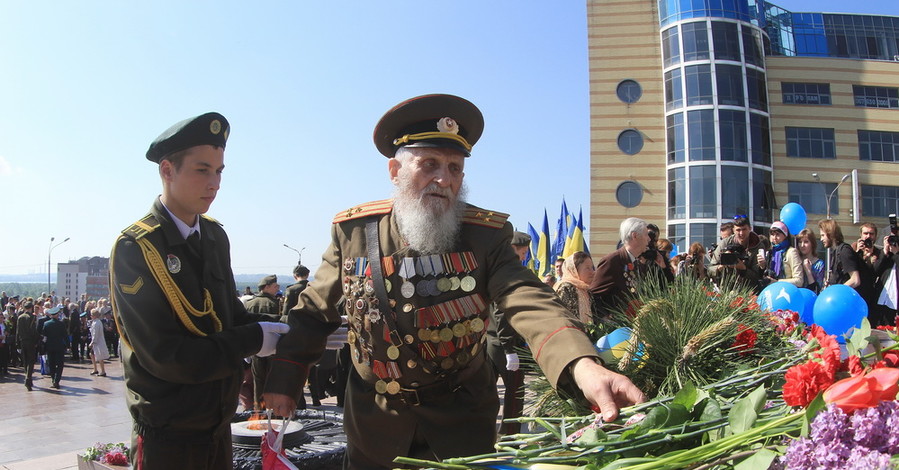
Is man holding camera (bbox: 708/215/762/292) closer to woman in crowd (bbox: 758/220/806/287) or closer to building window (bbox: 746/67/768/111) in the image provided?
woman in crowd (bbox: 758/220/806/287)

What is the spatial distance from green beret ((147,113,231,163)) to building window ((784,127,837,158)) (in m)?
39.6

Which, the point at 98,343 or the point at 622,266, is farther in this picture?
the point at 98,343

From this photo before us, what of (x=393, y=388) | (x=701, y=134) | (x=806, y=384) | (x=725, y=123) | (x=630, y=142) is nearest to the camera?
(x=806, y=384)

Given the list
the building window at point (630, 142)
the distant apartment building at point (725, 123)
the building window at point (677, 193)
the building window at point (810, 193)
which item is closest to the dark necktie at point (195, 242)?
the distant apartment building at point (725, 123)

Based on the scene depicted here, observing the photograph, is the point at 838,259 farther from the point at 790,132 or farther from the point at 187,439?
the point at 790,132

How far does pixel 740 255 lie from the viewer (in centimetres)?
684

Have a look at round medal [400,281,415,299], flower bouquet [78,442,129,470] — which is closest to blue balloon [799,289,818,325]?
round medal [400,281,415,299]

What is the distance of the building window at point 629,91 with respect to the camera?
121ft

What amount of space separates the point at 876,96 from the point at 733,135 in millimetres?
9998

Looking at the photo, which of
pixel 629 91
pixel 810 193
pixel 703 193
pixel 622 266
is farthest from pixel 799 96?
pixel 622 266

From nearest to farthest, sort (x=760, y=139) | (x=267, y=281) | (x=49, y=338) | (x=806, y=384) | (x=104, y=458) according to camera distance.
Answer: (x=806, y=384) < (x=104, y=458) < (x=267, y=281) < (x=49, y=338) < (x=760, y=139)

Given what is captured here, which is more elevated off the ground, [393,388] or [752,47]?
[752,47]

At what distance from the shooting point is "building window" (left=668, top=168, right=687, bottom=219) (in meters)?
35.1

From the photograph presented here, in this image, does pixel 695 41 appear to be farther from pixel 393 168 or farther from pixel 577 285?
pixel 393 168
